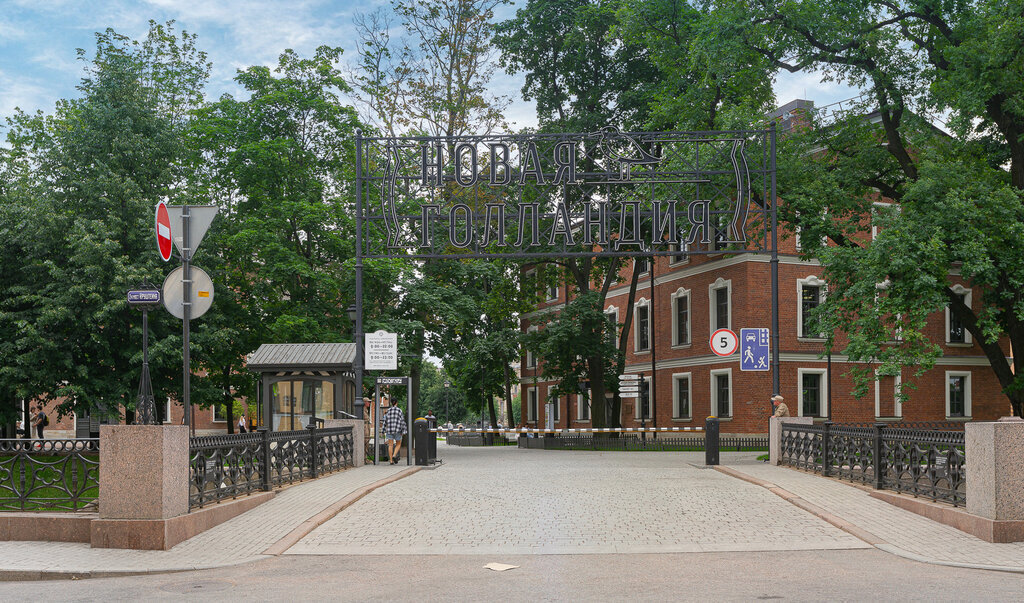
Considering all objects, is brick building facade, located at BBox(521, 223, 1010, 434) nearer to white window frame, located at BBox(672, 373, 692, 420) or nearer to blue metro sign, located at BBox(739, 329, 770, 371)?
white window frame, located at BBox(672, 373, 692, 420)

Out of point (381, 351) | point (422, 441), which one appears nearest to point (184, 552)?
point (381, 351)

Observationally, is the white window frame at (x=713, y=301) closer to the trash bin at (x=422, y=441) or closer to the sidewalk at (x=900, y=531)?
the trash bin at (x=422, y=441)

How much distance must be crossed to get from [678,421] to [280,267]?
22140mm

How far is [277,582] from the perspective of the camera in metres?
8.52

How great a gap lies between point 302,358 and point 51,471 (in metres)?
14.7

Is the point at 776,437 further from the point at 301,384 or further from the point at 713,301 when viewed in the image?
the point at 713,301

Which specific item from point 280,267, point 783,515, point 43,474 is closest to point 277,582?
point 43,474

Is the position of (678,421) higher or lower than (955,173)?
lower

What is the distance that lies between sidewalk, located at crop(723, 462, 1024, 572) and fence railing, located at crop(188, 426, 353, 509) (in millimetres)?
7612

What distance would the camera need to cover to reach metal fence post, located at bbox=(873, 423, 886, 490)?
14352mm

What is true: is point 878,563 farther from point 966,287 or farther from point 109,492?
point 966,287

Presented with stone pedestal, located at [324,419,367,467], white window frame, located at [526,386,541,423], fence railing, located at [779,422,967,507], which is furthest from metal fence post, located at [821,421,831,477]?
white window frame, located at [526,386,541,423]

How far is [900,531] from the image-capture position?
11.2m

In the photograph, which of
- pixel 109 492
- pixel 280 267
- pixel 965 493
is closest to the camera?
pixel 109 492
